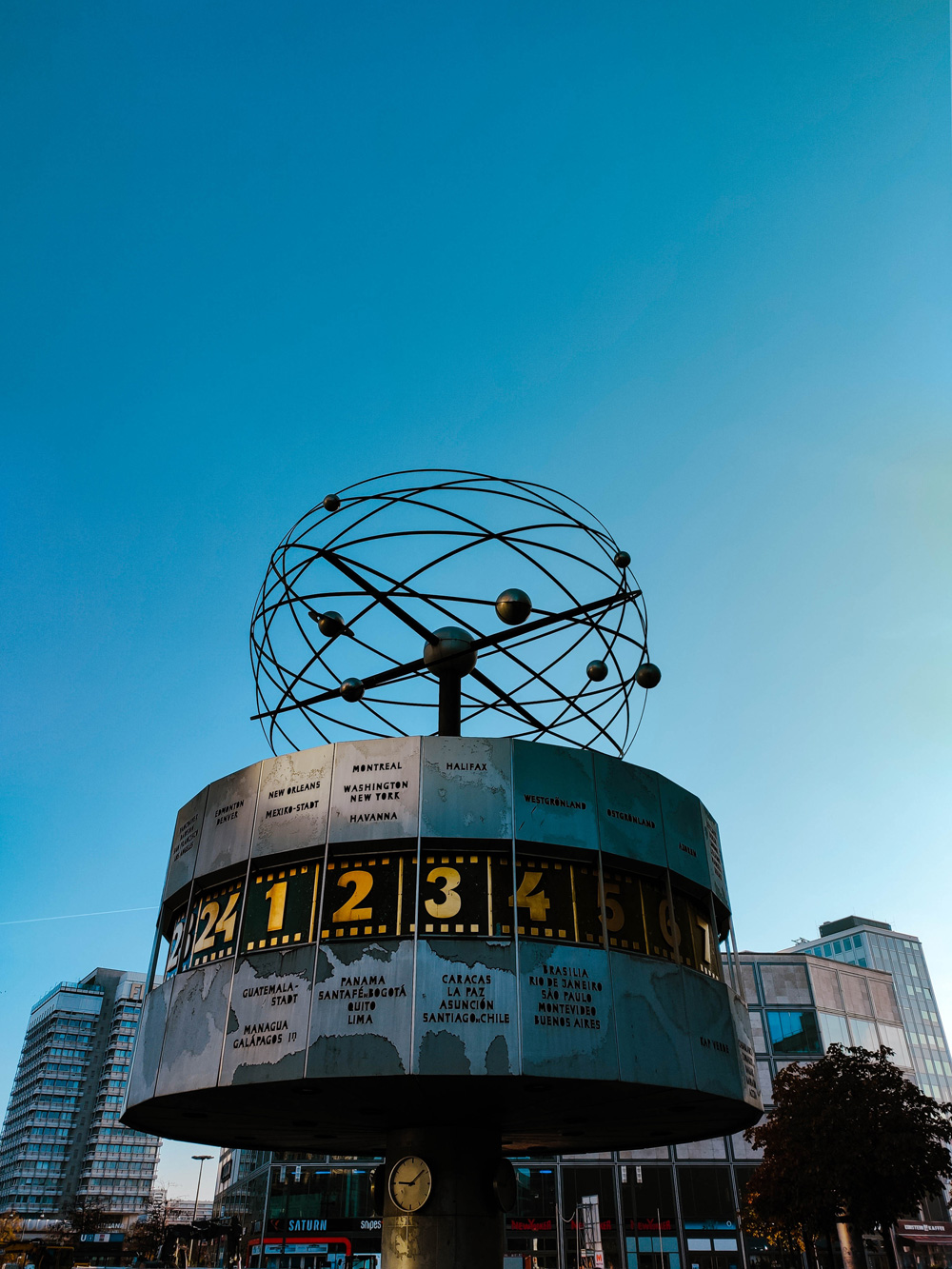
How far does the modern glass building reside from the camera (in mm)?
64562

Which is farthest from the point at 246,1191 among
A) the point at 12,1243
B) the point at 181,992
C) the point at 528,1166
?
the point at 181,992

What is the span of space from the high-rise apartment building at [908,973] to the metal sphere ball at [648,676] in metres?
135

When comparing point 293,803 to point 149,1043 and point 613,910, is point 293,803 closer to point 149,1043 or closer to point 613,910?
point 149,1043

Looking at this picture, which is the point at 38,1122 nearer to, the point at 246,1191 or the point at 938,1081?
the point at 246,1191

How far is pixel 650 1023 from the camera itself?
49.7 ft

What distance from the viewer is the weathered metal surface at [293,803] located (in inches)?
637

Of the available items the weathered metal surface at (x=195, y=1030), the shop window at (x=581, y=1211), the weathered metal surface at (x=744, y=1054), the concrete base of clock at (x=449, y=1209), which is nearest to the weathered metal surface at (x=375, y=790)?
the weathered metal surface at (x=195, y=1030)

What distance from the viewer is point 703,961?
57.6ft

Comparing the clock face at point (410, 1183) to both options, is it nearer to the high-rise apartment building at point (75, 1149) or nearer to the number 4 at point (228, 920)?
the number 4 at point (228, 920)

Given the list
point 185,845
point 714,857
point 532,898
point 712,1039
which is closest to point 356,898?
point 532,898

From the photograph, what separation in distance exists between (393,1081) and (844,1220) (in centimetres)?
3041

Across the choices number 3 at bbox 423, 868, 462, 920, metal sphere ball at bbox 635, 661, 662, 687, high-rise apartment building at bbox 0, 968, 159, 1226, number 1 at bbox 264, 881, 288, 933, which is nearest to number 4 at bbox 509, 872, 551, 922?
number 3 at bbox 423, 868, 462, 920

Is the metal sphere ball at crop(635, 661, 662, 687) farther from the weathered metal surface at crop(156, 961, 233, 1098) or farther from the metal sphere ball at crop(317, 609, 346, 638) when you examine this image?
the weathered metal surface at crop(156, 961, 233, 1098)

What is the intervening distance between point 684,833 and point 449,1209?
26.9 ft
